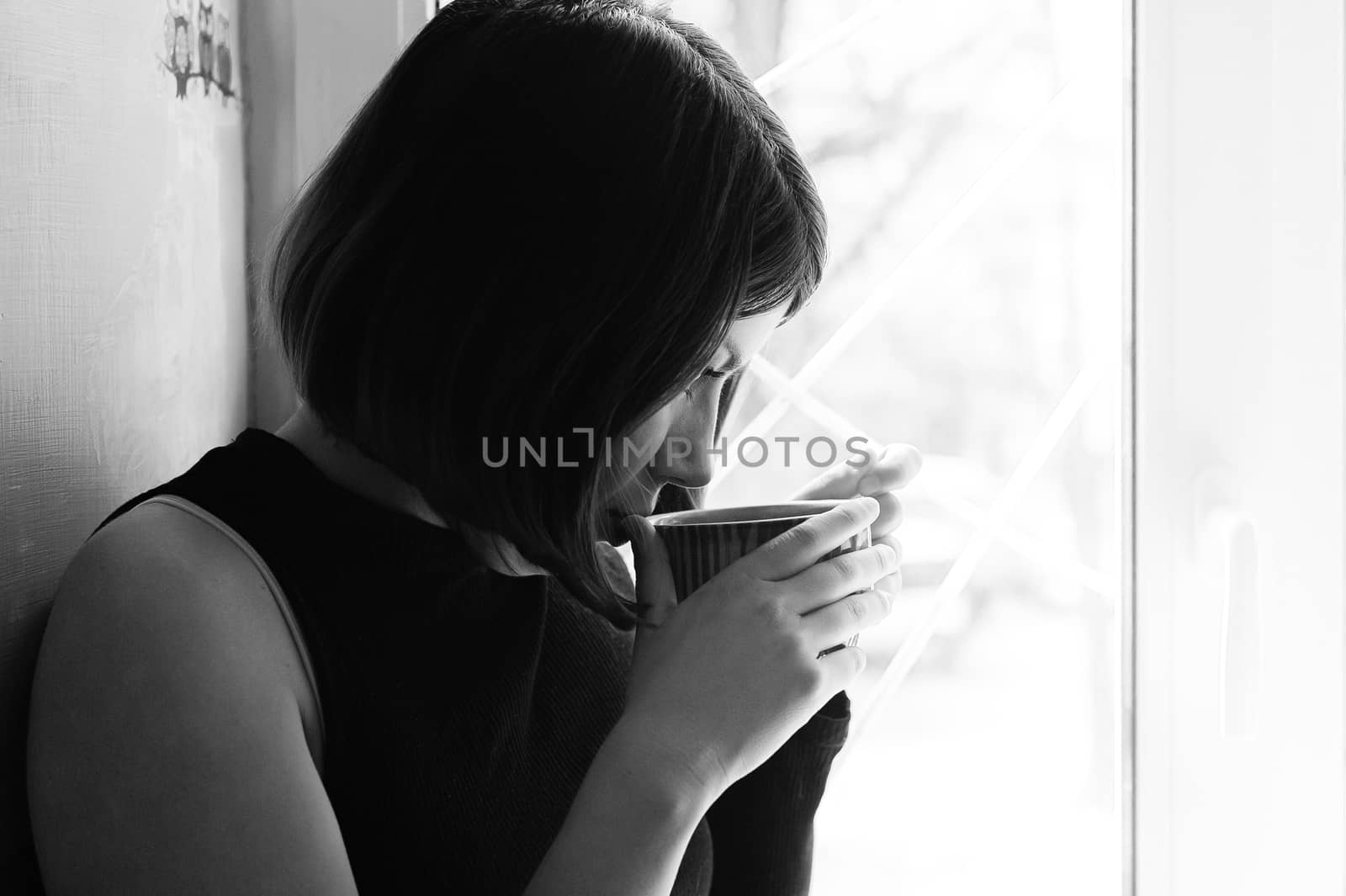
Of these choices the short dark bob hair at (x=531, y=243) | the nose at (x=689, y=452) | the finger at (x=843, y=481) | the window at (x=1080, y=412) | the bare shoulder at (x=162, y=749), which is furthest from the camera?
the window at (x=1080, y=412)

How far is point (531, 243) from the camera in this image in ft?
2.06

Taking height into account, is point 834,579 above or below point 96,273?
below

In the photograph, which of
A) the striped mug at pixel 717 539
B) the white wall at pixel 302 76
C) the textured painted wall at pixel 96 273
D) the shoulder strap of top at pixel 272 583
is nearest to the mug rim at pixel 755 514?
the striped mug at pixel 717 539

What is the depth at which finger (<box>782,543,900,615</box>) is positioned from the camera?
2.12 feet

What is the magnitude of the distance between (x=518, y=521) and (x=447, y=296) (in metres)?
0.15

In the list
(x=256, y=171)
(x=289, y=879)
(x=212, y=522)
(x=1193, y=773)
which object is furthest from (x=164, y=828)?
(x=1193, y=773)

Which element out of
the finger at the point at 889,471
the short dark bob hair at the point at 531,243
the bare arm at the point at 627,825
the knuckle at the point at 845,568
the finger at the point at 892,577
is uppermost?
the short dark bob hair at the point at 531,243

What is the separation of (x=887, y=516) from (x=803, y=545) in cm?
Result: 20

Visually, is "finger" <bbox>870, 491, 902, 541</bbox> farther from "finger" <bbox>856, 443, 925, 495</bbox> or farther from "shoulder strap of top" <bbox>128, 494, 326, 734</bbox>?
"shoulder strap of top" <bbox>128, 494, 326, 734</bbox>

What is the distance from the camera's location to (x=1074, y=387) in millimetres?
1086

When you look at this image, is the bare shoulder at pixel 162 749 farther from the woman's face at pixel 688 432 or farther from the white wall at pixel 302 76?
the white wall at pixel 302 76

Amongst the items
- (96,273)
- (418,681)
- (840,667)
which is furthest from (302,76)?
(840,667)

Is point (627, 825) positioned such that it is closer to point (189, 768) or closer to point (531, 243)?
point (189, 768)

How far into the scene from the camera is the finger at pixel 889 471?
83 cm
